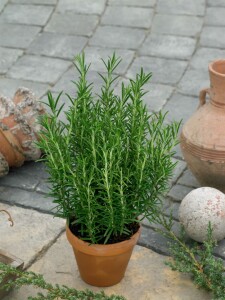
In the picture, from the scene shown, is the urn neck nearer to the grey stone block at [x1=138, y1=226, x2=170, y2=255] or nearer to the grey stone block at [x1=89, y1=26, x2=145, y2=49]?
the grey stone block at [x1=138, y1=226, x2=170, y2=255]

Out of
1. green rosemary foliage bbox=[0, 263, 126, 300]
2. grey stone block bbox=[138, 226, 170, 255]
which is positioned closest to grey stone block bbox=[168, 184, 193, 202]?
grey stone block bbox=[138, 226, 170, 255]

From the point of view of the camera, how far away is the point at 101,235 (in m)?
3.25

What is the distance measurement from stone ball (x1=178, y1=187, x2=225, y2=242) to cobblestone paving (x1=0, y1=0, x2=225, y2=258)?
32.7 inches

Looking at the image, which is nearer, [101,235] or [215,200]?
[101,235]

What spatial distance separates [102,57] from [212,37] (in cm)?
106

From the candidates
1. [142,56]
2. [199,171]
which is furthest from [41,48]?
[199,171]

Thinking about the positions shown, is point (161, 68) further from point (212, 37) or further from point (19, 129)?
point (19, 129)

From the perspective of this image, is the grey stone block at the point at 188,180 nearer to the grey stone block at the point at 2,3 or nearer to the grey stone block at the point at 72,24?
the grey stone block at the point at 72,24

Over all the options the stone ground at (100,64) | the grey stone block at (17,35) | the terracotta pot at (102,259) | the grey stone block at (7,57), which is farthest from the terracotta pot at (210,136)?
the grey stone block at (17,35)

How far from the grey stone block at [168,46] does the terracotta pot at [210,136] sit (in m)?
1.78

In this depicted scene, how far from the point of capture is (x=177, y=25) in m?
6.15

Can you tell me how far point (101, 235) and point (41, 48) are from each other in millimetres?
3033

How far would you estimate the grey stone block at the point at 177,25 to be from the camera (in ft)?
19.9

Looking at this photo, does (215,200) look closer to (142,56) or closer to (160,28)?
(142,56)
